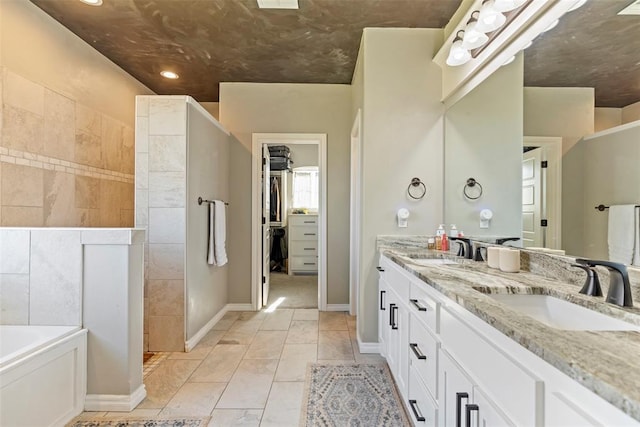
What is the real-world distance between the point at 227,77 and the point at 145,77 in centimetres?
94

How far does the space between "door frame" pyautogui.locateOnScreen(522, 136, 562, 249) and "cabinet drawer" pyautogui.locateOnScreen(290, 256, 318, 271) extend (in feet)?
14.5

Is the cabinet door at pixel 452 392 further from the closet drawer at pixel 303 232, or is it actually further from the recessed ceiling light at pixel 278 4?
the closet drawer at pixel 303 232

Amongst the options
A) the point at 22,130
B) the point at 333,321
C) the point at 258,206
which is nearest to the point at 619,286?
the point at 333,321

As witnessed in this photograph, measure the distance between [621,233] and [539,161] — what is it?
0.54m

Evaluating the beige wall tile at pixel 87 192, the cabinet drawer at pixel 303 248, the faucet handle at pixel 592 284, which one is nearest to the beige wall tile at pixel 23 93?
the beige wall tile at pixel 87 192

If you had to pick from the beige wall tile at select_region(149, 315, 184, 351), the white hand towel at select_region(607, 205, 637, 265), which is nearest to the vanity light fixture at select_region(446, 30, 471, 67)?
the white hand towel at select_region(607, 205, 637, 265)

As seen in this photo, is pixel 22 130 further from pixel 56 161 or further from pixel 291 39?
pixel 291 39

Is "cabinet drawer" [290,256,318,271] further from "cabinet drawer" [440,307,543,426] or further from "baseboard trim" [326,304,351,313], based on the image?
"cabinet drawer" [440,307,543,426]

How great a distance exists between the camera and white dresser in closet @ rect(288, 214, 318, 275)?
563cm

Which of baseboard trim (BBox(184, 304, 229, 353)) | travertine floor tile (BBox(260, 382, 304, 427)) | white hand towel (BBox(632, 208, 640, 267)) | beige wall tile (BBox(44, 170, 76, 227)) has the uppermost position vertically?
beige wall tile (BBox(44, 170, 76, 227))

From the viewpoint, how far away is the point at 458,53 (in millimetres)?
2109

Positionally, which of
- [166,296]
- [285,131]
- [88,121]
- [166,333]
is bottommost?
[166,333]

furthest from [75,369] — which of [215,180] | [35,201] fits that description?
[215,180]

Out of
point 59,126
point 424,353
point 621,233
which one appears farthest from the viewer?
point 59,126
